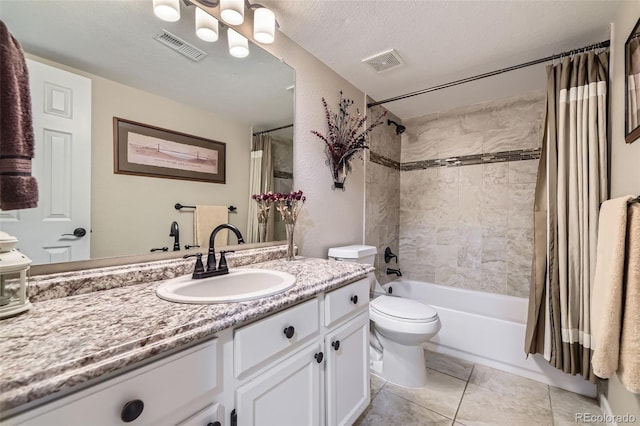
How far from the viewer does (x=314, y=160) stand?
1859mm

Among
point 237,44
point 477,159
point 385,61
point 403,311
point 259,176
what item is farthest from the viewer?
point 477,159

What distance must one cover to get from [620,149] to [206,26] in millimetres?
2177

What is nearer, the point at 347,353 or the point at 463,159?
the point at 347,353

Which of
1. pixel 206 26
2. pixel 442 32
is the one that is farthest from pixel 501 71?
pixel 206 26

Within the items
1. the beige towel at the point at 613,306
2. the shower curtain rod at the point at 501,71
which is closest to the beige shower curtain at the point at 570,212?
the shower curtain rod at the point at 501,71

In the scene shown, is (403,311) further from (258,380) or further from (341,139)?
(341,139)

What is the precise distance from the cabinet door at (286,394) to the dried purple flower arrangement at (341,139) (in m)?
Answer: 1.31

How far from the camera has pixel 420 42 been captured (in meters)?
1.69

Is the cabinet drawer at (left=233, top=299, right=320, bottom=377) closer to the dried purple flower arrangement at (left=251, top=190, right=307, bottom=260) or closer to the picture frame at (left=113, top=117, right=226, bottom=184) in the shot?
the dried purple flower arrangement at (left=251, top=190, right=307, bottom=260)

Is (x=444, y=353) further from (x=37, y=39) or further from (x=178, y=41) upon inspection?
(x=37, y=39)

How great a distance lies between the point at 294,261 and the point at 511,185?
2249mm

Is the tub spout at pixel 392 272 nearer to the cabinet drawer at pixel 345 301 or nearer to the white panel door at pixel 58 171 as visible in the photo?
the cabinet drawer at pixel 345 301

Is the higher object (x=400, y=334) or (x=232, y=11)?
(x=232, y=11)

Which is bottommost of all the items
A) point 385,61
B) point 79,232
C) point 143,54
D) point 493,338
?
point 493,338
